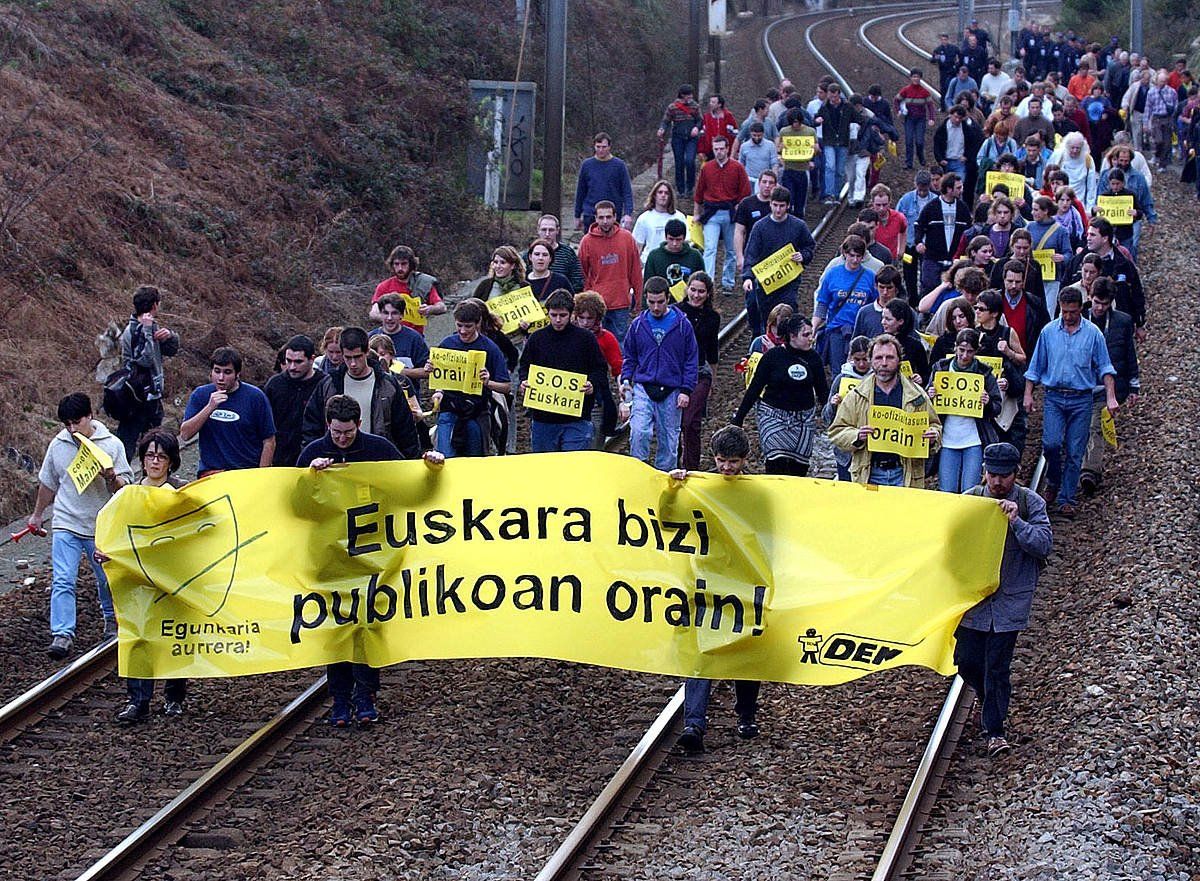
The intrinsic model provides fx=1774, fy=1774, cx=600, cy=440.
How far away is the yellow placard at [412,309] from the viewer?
14.5 m

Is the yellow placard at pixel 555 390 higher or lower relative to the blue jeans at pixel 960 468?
higher

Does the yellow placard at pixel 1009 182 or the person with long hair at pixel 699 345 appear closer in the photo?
the person with long hair at pixel 699 345

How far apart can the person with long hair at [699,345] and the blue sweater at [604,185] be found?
Result: 4.92m

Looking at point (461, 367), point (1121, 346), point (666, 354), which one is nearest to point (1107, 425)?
point (1121, 346)

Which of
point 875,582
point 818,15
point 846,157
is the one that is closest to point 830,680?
point 875,582

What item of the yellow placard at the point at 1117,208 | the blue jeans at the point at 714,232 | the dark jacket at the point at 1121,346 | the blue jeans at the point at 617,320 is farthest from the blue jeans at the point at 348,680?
the yellow placard at the point at 1117,208

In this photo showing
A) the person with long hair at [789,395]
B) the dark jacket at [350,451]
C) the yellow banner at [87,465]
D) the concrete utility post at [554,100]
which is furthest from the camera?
the concrete utility post at [554,100]

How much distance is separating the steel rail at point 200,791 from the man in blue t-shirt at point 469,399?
231cm

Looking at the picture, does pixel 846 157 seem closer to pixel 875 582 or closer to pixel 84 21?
pixel 84 21

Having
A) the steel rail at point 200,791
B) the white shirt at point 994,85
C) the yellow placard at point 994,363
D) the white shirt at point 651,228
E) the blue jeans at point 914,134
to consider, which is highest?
the white shirt at point 994,85

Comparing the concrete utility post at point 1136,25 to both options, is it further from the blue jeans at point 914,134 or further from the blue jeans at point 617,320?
the blue jeans at point 617,320

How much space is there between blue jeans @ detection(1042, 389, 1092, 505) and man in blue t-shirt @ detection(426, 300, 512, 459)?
4435 mm

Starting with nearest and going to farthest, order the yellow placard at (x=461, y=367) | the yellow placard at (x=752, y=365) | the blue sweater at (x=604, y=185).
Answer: the yellow placard at (x=461, y=367) < the yellow placard at (x=752, y=365) < the blue sweater at (x=604, y=185)

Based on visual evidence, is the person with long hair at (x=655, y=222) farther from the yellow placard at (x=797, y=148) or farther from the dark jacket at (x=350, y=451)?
the dark jacket at (x=350, y=451)
